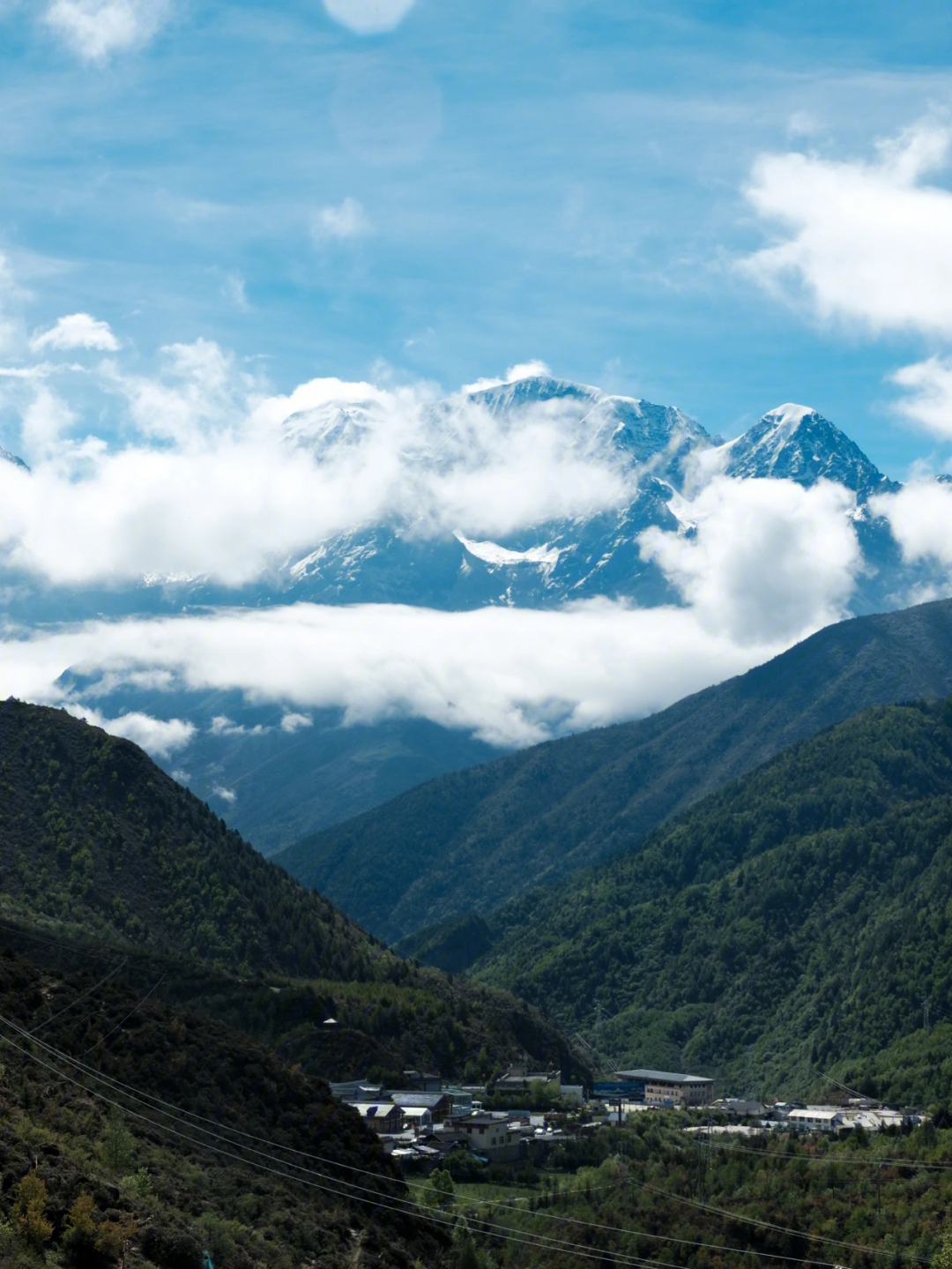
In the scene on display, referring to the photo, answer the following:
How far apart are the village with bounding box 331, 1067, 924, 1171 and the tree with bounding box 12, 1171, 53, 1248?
45199 millimetres

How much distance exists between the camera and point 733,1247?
111 m

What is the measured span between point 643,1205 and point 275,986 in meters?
61.2

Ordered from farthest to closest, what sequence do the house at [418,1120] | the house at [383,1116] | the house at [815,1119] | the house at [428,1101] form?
the house at [815,1119] → the house at [428,1101] → the house at [418,1120] → the house at [383,1116]

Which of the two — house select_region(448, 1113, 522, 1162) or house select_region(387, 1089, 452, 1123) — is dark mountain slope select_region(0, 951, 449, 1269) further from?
house select_region(387, 1089, 452, 1123)

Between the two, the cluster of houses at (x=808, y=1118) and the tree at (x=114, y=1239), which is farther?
the cluster of houses at (x=808, y=1118)

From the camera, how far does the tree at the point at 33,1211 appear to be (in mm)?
51000

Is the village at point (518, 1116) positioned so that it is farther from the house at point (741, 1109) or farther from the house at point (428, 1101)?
the house at point (741, 1109)

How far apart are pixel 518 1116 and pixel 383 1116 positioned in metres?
22.2

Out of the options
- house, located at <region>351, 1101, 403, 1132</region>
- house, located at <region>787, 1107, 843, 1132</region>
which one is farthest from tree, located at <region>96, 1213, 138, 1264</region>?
house, located at <region>787, 1107, 843, 1132</region>

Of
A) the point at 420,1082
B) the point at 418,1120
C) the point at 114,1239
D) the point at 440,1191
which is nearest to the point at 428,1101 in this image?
the point at 418,1120

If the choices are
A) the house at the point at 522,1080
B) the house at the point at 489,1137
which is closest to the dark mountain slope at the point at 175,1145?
the house at the point at 489,1137

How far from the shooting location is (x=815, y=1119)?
584 feet

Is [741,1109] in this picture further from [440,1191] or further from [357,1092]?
[440,1191]

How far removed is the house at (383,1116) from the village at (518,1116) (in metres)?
0.09
